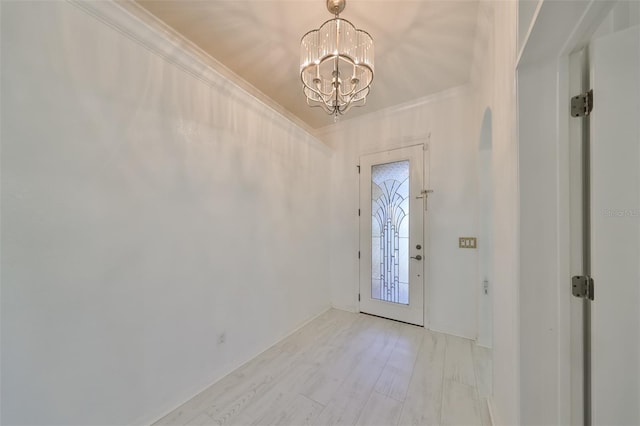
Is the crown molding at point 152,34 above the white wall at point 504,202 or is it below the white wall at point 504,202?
above

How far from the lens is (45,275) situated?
110 cm

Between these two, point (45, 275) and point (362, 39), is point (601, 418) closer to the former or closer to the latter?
point (362, 39)

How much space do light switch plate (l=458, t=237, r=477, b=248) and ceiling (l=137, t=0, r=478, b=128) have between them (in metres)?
1.77

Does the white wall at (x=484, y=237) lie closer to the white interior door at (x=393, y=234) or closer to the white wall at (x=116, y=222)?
the white interior door at (x=393, y=234)

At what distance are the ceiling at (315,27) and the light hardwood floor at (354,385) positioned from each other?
2.88 meters

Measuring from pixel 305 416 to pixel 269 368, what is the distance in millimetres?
609

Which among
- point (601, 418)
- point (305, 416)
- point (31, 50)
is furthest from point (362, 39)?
point (305, 416)

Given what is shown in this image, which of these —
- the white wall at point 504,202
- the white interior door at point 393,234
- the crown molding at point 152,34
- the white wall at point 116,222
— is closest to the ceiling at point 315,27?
the crown molding at point 152,34

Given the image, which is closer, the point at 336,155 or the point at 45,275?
the point at 45,275

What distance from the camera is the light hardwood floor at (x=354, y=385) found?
1552 mm

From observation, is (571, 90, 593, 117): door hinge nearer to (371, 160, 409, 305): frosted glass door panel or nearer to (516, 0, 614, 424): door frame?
(516, 0, 614, 424): door frame

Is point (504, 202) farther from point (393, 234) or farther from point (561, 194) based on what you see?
point (393, 234)

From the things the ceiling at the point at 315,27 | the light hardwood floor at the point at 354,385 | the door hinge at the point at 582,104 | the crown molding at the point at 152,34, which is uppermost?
the ceiling at the point at 315,27

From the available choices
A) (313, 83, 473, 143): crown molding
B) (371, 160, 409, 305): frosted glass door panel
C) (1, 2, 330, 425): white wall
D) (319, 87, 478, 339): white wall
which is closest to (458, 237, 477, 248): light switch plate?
(319, 87, 478, 339): white wall
